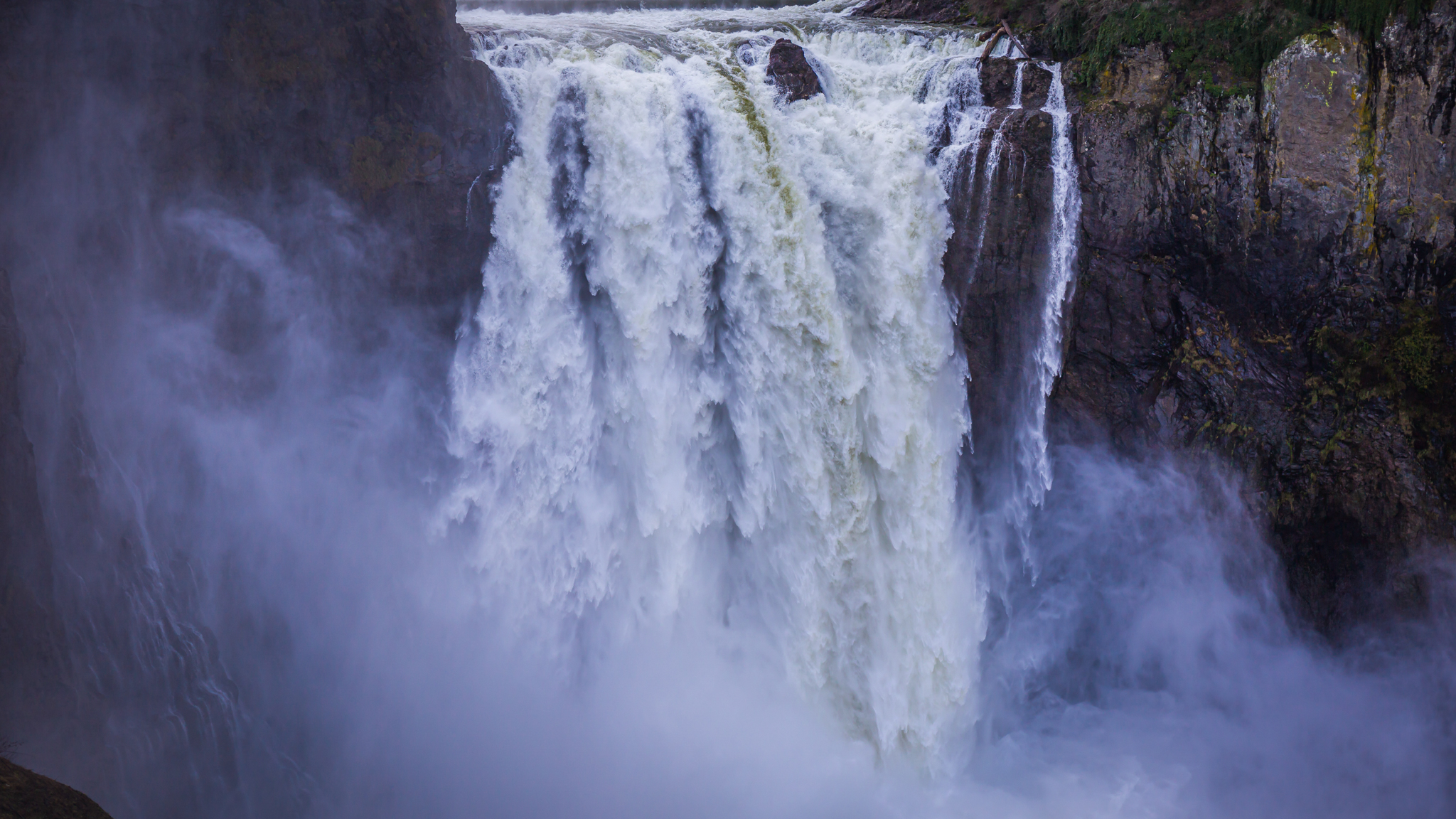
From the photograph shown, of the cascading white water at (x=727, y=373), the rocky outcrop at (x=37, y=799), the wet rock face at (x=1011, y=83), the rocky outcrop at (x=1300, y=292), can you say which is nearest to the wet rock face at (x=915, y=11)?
the wet rock face at (x=1011, y=83)

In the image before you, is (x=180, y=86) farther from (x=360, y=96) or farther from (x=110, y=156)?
(x=360, y=96)

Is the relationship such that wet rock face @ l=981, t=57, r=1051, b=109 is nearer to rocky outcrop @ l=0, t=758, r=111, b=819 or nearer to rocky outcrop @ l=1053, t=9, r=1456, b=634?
rocky outcrop @ l=1053, t=9, r=1456, b=634

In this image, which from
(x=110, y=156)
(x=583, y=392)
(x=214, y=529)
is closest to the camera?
(x=110, y=156)

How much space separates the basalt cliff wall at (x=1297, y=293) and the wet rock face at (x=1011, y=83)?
57 centimetres

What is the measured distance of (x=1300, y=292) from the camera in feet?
40.7

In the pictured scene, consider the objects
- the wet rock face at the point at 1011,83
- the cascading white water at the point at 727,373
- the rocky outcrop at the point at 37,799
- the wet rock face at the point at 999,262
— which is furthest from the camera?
the wet rock face at the point at 1011,83

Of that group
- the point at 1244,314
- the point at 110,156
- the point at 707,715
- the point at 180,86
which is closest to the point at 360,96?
the point at 180,86

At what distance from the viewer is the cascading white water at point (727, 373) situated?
1229cm

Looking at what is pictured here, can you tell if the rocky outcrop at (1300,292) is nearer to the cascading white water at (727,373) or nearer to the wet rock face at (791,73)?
the cascading white water at (727,373)

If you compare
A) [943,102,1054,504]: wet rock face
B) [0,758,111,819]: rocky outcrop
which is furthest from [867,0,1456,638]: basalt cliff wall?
[0,758,111,819]: rocky outcrop

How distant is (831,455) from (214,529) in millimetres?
8987

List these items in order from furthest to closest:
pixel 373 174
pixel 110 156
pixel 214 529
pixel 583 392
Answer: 1. pixel 583 392
2. pixel 373 174
3. pixel 214 529
4. pixel 110 156

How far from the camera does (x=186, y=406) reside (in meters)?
10.9

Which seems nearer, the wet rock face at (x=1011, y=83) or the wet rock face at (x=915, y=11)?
the wet rock face at (x=1011, y=83)
